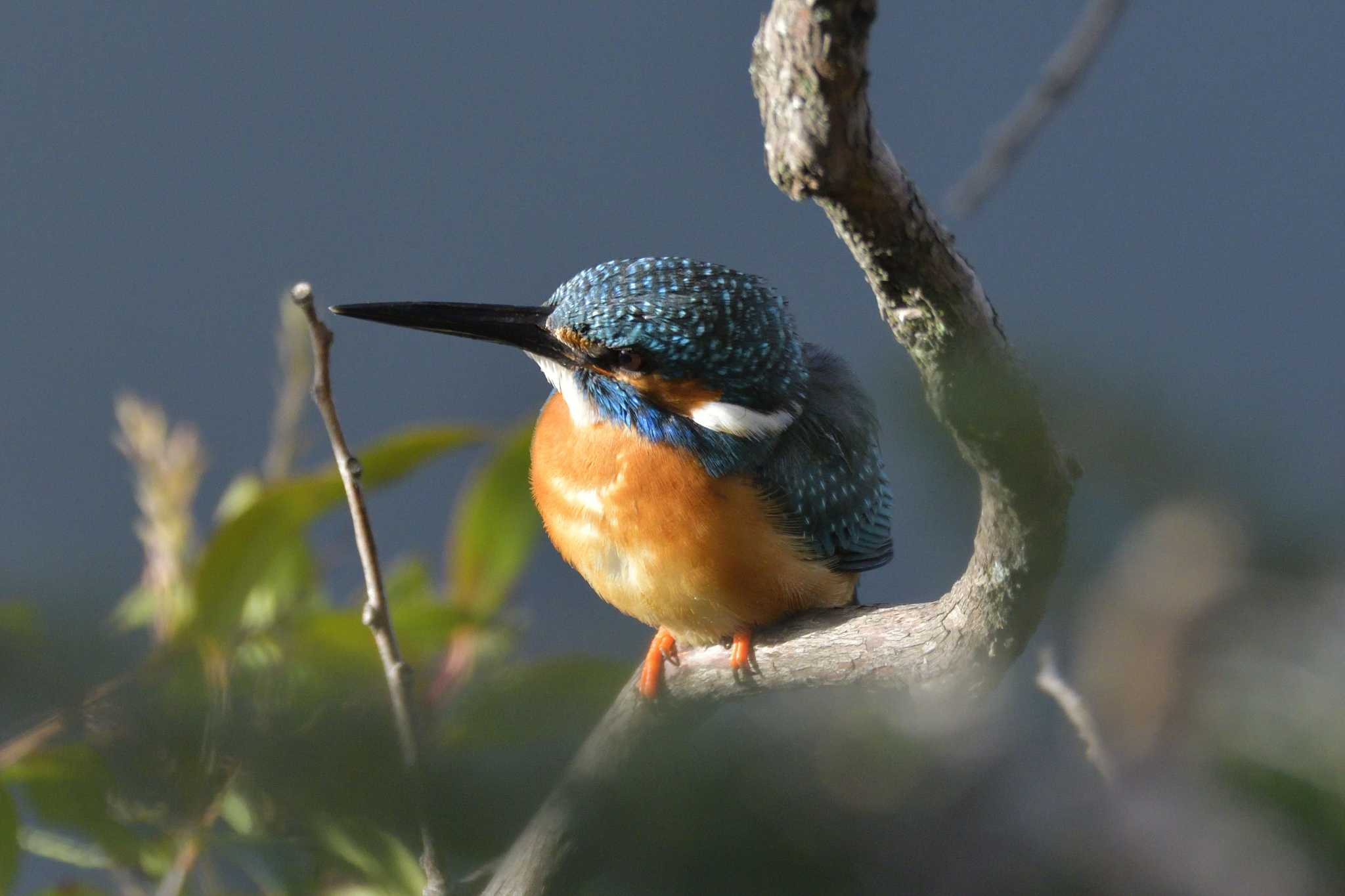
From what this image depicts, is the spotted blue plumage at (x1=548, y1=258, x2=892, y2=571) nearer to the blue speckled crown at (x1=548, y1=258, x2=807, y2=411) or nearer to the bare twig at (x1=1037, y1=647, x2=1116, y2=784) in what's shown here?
the blue speckled crown at (x1=548, y1=258, x2=807, y2=411)

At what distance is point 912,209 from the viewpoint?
0.54 metres

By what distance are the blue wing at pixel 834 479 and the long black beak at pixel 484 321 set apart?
25cm

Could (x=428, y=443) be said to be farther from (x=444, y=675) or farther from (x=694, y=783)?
(x=694, y=783)

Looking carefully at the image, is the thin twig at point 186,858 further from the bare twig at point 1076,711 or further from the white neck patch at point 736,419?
the white neck patch at point 736,419

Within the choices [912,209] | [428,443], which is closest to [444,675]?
[428,443]

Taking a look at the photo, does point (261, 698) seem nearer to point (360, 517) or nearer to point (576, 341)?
point (360, 517)

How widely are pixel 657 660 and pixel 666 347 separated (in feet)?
1.07

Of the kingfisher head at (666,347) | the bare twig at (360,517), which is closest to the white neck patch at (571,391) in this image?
the kingfisher head at (666,347)

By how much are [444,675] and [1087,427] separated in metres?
1.15

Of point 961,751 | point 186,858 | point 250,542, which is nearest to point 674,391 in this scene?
point 250,542

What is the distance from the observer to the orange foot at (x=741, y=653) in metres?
1.22

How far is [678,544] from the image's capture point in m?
1.28

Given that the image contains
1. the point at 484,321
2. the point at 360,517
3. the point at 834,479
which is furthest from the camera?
the point at 834,479

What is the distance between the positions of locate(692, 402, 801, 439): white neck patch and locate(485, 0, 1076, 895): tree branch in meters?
0.56
